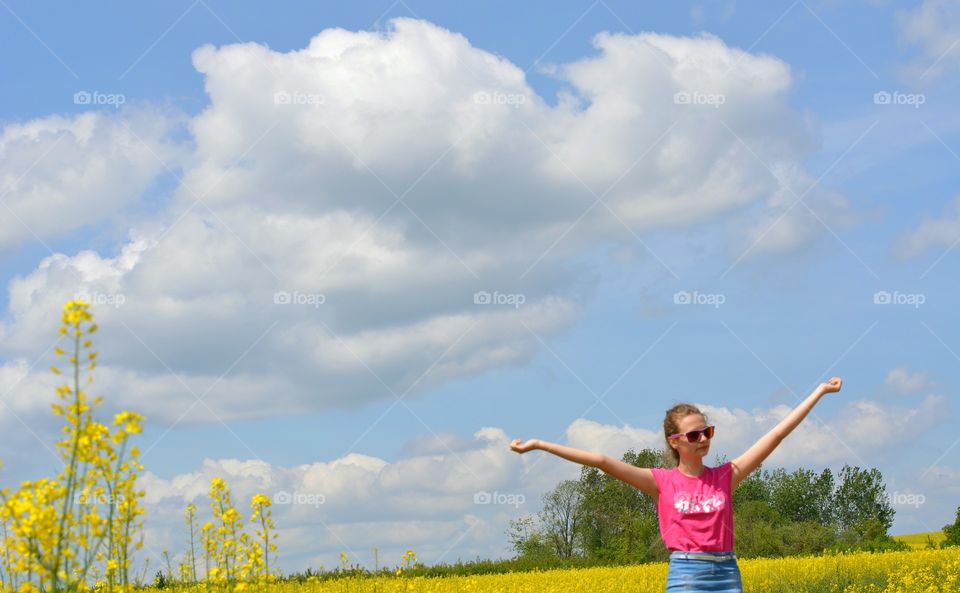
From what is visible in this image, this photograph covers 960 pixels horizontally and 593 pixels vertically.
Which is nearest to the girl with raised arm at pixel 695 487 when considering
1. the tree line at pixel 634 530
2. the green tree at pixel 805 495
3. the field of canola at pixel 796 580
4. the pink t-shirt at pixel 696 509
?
the pink t-shirt at pixel 696 509

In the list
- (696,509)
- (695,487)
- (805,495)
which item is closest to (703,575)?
(696,509)

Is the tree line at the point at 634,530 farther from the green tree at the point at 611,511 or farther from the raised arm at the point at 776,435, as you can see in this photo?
the raised arm at the point at 776,435

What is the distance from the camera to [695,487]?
5344 mm

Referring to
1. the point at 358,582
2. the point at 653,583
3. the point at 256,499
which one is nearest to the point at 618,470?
the point at 256,499

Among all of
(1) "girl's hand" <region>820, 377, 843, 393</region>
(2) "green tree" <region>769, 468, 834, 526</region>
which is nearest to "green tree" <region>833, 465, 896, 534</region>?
(2) "green tree" <region>769, 468, 834, 526</region>

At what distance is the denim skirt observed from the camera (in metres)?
5.10

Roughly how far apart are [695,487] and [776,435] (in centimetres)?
62

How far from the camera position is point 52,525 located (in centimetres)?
392

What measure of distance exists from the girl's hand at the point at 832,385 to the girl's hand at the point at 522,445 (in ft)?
6.32

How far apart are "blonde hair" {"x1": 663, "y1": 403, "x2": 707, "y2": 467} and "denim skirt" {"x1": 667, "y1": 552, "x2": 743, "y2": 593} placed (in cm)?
59

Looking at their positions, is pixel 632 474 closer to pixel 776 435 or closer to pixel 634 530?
pixel 776 435

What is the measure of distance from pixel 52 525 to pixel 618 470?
2812mm

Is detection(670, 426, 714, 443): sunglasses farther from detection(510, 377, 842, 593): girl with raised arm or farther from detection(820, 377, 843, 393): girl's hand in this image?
detection(820, 377, 843, 393): girl's hand

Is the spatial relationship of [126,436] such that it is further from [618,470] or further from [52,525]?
[618,470]
